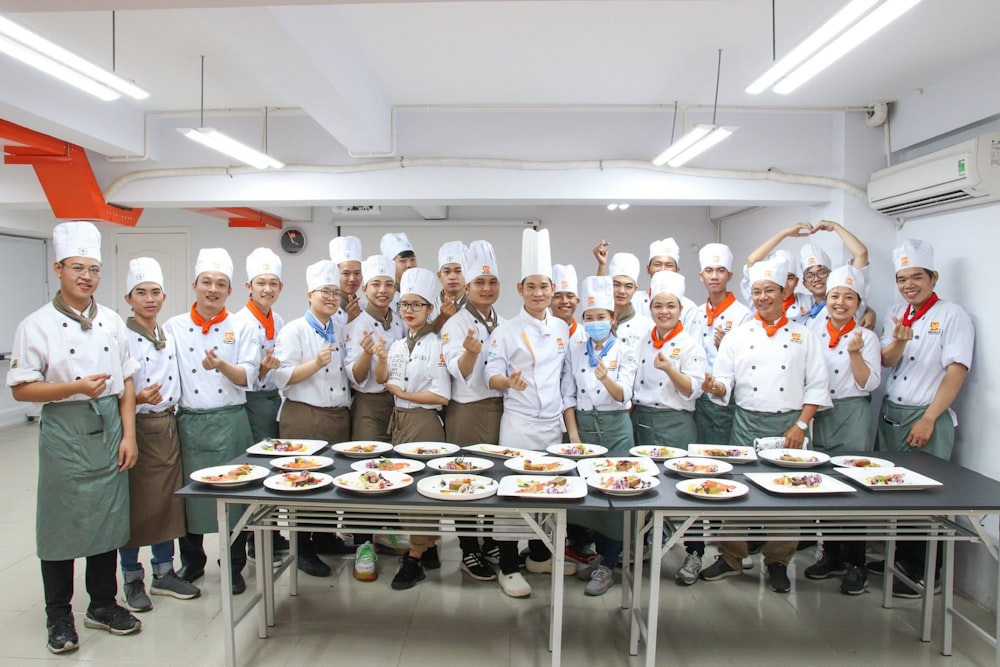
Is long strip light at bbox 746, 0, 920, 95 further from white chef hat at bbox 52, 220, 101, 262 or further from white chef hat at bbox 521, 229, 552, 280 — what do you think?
white chef hat at bbox 52, 220, 101, 262

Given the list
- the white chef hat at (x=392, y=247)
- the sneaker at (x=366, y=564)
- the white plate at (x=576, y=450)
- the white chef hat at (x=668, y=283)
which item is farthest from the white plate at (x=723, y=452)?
the white chef hat at (x=392, y=247)

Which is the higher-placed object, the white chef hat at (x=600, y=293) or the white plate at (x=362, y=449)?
the white chef hat at (x=600, y=293)

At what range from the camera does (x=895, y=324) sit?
3.51 meters

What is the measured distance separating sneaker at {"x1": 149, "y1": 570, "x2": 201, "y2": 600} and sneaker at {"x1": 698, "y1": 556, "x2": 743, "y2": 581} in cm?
282

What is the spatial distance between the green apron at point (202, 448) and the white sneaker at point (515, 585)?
1.46 m

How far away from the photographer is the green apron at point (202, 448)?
10.4ft

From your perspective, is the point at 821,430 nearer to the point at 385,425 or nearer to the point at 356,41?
the point at 385,425

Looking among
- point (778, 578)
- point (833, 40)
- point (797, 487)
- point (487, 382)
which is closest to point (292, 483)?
point (487, 382)

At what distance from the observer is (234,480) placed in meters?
2.49

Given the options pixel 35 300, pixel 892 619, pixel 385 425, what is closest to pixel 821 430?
pixel 892 619

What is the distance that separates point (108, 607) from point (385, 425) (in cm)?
159

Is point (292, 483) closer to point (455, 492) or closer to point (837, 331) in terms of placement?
point (455, 492)

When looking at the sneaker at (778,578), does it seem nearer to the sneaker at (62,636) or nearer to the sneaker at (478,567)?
the sneaker at (478,567)

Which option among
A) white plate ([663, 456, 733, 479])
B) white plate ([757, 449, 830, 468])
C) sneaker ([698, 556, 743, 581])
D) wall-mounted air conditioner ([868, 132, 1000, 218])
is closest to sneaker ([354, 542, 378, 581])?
white plate ([663, 456, 733, 479])
